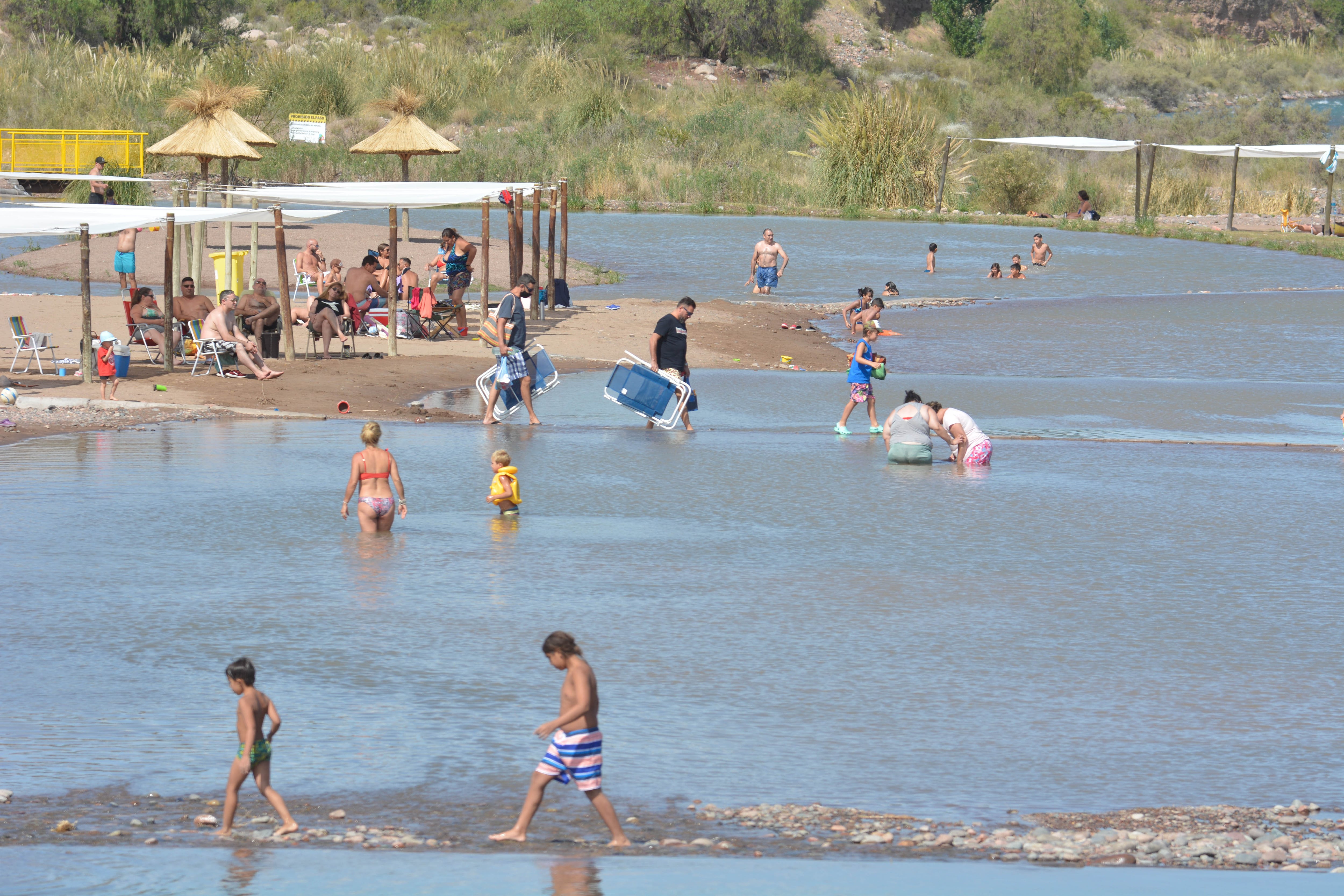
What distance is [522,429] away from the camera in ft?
59.7

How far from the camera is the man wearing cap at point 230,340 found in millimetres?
20625

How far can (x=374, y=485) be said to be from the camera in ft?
41.2

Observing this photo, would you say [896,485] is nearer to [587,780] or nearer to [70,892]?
[587,780]

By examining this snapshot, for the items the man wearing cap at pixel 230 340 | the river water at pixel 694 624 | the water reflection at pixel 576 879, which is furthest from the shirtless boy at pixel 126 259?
the water reflection at pixel 576 879

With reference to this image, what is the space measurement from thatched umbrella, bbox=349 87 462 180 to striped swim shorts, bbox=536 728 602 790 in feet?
96.5

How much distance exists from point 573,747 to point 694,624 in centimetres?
359

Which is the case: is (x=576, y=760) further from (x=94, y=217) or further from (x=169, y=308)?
(x=169, y=308)

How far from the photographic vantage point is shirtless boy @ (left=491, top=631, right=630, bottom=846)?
671 cm

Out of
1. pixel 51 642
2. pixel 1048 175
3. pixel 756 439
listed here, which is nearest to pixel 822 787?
pixel 51 642

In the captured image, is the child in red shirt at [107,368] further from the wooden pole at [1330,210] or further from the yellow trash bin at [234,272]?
the wooden pole at [1330,210]

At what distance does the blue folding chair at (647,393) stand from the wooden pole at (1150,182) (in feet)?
104

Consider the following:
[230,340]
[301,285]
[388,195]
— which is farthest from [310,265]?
[230,340]

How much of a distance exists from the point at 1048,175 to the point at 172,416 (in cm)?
4413

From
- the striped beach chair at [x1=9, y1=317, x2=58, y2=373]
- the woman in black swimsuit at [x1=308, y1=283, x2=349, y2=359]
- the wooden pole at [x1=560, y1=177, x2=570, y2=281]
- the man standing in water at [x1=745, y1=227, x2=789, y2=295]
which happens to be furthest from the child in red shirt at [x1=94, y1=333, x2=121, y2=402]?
the man standing in water at [x1=745, y1=227, x2=789, y2=295]
